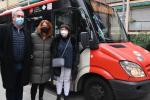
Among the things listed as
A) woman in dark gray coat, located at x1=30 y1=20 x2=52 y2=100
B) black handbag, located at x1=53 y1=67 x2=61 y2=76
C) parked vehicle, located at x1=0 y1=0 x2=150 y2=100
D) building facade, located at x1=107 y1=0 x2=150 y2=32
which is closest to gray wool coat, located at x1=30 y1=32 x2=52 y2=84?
woman in dark gray coat, located at x1=30 y1=20 x2=52 y2=100

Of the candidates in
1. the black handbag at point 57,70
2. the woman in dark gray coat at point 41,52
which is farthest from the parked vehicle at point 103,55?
the woman in dark gray coat at point 41,52

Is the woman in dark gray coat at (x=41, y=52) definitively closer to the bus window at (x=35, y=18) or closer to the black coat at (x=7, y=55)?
the black coat at (x=7, y=55)

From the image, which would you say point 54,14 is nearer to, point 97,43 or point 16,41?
point 97,43

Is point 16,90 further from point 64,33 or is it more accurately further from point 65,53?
point 64,33

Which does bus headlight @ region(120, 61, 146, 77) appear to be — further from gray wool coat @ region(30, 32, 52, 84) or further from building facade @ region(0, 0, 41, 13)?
building facade @ region(0, 0, 41, 13)

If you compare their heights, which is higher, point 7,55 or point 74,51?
point 7,55

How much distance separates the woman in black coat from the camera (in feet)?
21.4

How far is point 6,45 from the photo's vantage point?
5219mm

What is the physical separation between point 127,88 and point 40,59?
1.79m

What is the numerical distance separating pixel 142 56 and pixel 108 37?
915 millimetres

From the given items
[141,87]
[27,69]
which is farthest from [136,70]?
[27,69]

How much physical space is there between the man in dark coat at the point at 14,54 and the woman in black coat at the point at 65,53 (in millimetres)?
1047

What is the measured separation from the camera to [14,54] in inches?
208

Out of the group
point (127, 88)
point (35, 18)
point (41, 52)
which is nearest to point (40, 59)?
point (41, 52)
